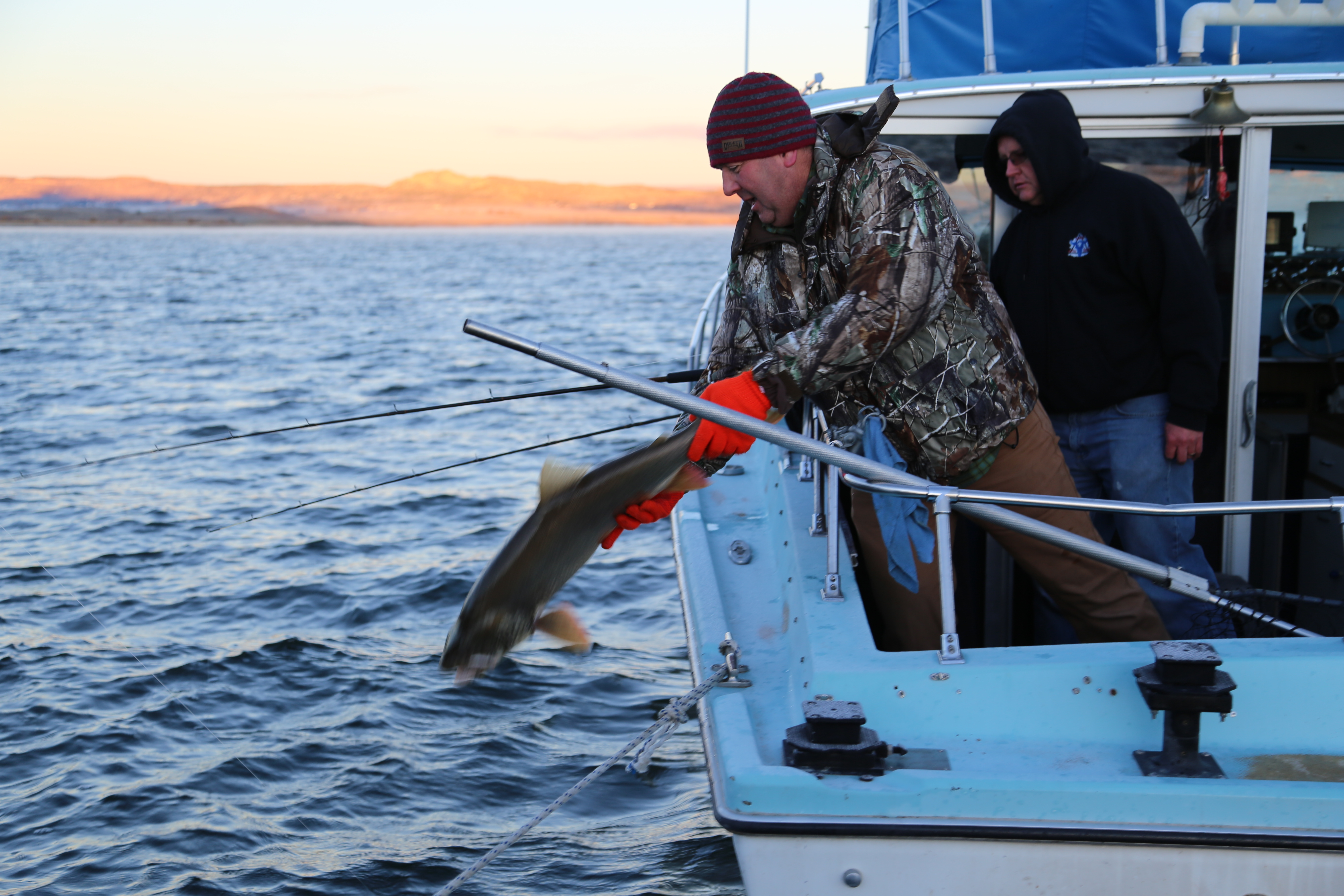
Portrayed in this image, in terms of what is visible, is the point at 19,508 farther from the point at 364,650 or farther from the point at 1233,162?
the point at 1233,162

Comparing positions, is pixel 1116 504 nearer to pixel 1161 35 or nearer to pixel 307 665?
pixel 1161 35

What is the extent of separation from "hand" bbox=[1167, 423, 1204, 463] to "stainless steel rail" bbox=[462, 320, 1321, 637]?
3.18 feet

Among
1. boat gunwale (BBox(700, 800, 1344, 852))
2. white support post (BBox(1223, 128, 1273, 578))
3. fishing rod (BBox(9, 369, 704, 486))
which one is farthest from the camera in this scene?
white support post (BBox(1223, 128, 1273, 578))

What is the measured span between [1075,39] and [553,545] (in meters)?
3.33

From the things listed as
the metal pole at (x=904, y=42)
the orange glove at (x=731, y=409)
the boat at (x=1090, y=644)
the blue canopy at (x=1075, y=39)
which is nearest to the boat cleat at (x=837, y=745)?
the boat at (x=1090, y=644)

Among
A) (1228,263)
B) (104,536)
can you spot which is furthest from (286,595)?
(1228,263)

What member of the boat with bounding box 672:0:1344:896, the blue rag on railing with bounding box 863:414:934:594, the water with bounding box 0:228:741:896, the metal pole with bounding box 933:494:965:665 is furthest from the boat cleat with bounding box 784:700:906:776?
the water with bounding box 0:228:741:896

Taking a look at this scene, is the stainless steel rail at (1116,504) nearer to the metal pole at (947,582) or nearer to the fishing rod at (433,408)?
the metal pole at (947,582)

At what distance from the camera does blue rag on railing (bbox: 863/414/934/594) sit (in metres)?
3.28

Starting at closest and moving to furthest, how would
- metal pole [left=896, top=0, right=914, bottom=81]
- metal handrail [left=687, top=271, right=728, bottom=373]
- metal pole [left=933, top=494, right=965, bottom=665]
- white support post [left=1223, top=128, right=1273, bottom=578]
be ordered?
metal pole [left=933, top=494, right=965, bottom=665], white support post [left=1223, top=128, right=1273, bottom=578], metal pole [left=896, top=0, right=914, bottom=81], metal handrail [left=687, top=271, right=728, bottom=373]

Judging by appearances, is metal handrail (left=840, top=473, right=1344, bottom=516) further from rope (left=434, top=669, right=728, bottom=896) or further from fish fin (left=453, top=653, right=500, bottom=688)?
fish fin (left=453, top=653, right=500, bottom=688)

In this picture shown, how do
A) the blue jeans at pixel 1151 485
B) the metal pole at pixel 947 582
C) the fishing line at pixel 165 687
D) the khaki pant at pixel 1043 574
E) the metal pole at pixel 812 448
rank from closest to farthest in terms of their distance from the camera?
the metal pole at pixel 812 448, the metal pole at pixel 947 582, the khaki pant at pixel 1043 574, the blue jeans at pixel 1151 485, the fishing line at pixel 165 687

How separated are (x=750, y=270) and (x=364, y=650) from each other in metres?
4.67

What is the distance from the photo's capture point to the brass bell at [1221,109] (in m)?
3.98
